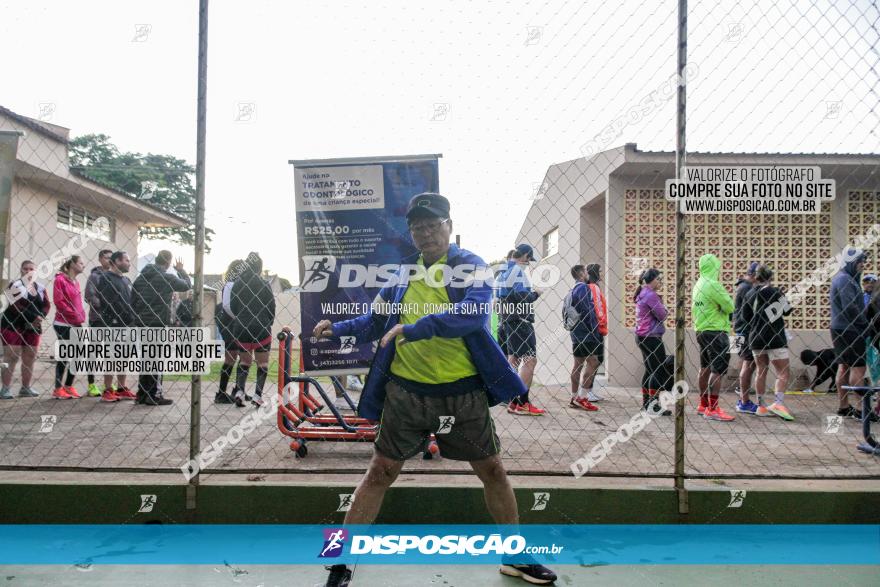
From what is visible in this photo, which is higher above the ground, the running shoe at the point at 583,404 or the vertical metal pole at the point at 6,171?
the vertical metal pole at the point at 6,171

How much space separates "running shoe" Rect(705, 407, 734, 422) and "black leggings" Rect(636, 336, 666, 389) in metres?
0.56

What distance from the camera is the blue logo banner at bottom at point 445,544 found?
3.03 metres

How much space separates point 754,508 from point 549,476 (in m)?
1.16

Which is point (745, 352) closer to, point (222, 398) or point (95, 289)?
point (222, 398)

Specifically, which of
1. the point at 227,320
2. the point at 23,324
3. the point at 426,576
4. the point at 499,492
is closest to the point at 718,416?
the point at 499,492

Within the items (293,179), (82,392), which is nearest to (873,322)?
(293,179)

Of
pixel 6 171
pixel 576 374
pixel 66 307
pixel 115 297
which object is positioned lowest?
pixel 576 374

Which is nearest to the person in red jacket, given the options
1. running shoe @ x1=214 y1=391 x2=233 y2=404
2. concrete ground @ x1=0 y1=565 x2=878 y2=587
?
running shoe @ x1=214 y1=391 x2=233 y2=404

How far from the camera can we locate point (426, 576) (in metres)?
2.92

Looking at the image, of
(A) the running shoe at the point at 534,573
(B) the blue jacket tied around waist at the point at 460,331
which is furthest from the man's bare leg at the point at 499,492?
(B) the blue jacket tied around waist at the point at 460,331

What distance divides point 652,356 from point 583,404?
40.1 inches

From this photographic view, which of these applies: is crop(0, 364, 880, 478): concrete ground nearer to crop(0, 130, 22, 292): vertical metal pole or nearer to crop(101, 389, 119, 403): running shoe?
crop(101, 389, 119, 403): running shoe

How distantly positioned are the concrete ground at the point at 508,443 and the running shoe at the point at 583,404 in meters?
0.18

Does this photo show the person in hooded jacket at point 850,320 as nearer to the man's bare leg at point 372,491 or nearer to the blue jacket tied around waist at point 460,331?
the blue jacket tied around waist at point 460,331
